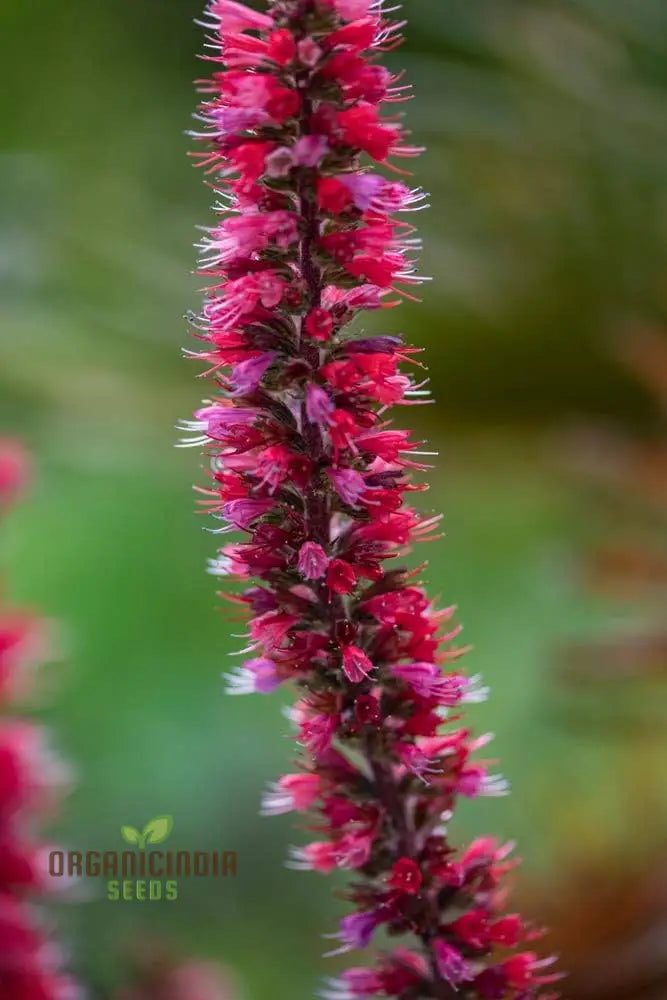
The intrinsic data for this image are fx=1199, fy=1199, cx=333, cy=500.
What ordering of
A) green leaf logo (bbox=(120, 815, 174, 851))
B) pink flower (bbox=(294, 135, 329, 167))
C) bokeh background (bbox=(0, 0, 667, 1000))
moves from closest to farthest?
1. pink flower (bbox=(294, 135, 329, 167))
2. green leaf logo (bbox=(120, 815, 174, 851))
3. bokeh background (bbox=(0, 0, 667, 1000))

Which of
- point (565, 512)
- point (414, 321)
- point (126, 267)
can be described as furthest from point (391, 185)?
point (565, 512)

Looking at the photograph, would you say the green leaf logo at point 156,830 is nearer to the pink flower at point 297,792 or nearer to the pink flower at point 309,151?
the pink flower at point 297,792

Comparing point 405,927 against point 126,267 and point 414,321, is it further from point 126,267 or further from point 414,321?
point 126,267

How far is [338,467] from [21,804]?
1.37ft

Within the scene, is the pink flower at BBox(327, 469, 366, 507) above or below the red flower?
above

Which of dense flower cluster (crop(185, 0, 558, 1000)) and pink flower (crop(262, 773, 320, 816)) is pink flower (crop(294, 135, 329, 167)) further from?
pink flower (crop(262, 773, 320, 816))

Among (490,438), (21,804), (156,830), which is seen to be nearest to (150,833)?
(156,830)

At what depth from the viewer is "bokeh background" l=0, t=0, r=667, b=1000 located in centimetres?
127

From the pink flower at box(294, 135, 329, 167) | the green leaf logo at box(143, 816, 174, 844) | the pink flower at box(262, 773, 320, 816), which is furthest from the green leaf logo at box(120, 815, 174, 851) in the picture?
the pink flower at box(294, 135, 329, 167)

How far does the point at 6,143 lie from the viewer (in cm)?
243

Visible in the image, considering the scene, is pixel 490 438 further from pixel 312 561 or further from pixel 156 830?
pixel 312 561

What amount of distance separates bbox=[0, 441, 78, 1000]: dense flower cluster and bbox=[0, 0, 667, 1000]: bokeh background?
0.73 feet

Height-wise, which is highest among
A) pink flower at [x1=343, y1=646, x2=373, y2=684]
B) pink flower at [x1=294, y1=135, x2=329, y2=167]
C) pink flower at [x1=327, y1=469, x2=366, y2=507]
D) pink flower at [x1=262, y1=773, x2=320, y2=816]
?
pink flower at [x1=294, y1=135, x2=329, y2=167]

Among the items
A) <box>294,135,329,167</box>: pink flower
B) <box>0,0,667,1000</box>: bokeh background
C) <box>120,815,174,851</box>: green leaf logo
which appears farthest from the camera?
<box>0,0,667,1000</box>: bokeh background
